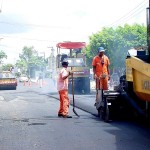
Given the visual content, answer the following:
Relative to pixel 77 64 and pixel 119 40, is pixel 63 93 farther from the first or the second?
pixel 119 40

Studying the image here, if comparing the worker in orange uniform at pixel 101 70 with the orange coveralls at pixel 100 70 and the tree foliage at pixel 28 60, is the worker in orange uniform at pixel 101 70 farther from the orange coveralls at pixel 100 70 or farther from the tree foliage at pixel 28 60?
the tree foliage at pixel 28 60

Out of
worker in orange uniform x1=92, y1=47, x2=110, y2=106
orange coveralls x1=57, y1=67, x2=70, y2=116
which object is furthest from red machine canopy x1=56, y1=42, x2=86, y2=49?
orange coveralls x1=57, y1=67, x2=70, y2=116

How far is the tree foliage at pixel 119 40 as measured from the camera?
110 feet

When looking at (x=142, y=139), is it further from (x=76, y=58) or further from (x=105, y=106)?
(x=76, y=58)

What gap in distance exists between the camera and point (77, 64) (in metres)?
22.9

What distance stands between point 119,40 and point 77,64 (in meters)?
11.8

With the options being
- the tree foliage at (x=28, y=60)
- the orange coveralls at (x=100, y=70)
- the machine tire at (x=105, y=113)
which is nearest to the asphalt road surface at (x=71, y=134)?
the machine tire at (x=105, y=113)

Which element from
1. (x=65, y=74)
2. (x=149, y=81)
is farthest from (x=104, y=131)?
(x=65, y=74)

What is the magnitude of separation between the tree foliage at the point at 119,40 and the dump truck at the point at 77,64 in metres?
9.25

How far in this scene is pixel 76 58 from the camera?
23125mm

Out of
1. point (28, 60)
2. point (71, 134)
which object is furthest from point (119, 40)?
point (28, 60)

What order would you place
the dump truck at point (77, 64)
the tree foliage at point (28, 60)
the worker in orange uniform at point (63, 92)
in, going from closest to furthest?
the worker in orange uniform at point (63, 92) → the dump truck at point (77, 64) → the tree foliage at point (28, 60)

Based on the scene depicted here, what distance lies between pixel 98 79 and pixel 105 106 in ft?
5.77

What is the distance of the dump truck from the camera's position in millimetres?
22886
